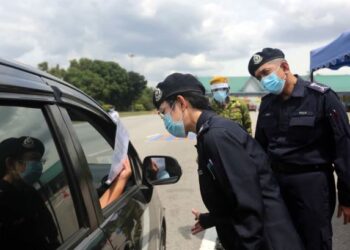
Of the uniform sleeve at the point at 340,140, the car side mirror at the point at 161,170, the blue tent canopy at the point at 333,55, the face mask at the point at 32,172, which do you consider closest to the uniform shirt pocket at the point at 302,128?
the uniform sleeve at the point at 340,140

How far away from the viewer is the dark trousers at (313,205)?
323 cm

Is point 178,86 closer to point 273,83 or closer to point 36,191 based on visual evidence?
point 36,191

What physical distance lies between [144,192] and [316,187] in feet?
4.25

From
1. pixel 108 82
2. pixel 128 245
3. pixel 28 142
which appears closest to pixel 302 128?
pixel 128 245

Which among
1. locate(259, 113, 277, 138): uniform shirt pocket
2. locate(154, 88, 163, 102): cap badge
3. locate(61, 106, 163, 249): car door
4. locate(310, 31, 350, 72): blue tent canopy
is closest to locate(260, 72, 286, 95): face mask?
locate(259, 113, 277, 138): uniform shirt pocket

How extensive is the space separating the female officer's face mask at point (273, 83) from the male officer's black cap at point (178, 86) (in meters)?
1.24

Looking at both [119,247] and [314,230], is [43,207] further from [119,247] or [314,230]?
[314,230]

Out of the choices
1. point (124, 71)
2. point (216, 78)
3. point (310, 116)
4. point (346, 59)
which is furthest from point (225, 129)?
point (124, 71)

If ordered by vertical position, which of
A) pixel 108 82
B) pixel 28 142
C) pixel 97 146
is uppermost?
pixel 28 142

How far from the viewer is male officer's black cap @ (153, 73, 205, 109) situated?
2.33 m

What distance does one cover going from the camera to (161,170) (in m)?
2.94

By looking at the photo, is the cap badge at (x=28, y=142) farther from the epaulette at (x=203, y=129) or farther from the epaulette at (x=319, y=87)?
the epaulette at (x=319, y=87)

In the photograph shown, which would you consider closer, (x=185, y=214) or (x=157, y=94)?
(x=157, y=94)

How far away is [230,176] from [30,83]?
0.93 meters
